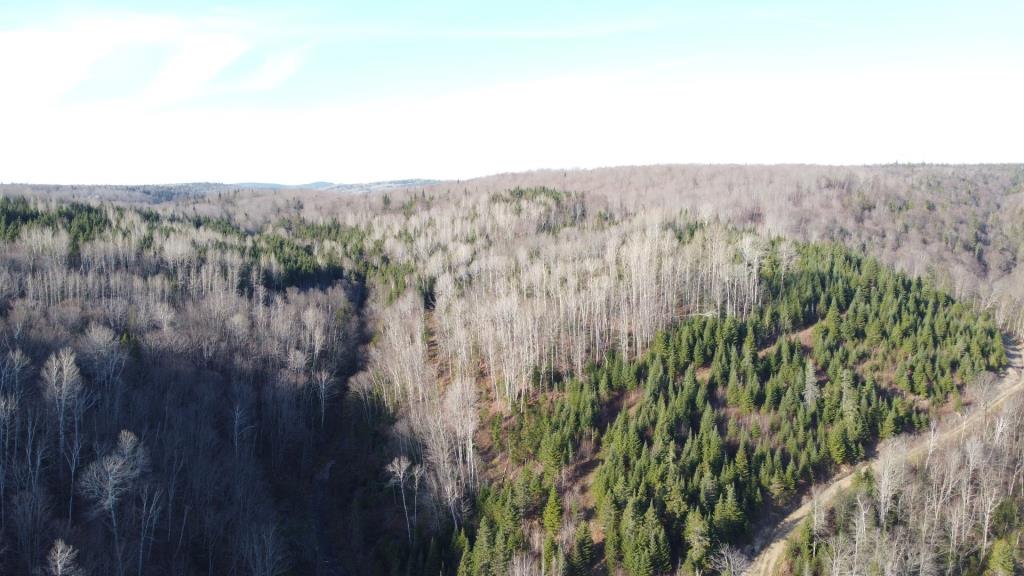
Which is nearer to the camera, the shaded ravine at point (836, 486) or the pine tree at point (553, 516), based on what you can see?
the shaded ravine at point (836, 486)

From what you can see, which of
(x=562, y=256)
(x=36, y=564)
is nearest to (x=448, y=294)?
(x=562, y=256)

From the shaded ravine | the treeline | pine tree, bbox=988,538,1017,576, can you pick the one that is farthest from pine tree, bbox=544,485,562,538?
pine tree, bbox=988,538,1017,576

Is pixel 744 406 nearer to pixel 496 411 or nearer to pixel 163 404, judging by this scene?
pixel 496 411

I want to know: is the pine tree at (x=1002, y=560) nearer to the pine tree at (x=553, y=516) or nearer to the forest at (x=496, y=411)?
the forest at (x=496, y=411)

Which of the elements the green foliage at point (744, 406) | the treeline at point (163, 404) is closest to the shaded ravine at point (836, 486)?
the green foliage at point (744, 406)

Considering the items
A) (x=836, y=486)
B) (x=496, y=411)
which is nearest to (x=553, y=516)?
(x=496, y=411)

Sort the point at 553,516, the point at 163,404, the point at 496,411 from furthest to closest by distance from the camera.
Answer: the point at 496,411 → the point at 163,404 → the point at 553,516
